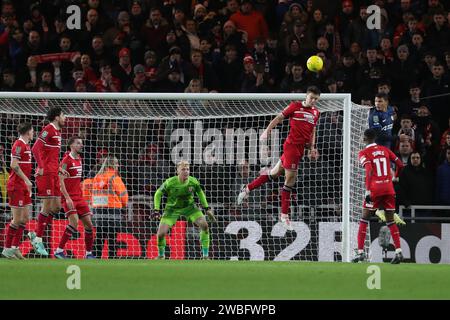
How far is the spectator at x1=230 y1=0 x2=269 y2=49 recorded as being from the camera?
1997 cm

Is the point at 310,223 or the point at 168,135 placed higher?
the point at 168,135

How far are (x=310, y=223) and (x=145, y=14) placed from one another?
18.1ft

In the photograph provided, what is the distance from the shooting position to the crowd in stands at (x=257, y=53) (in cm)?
1814


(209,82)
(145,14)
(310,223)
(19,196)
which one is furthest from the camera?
(145,14)

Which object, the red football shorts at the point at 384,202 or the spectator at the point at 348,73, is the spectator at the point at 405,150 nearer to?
the spectator at the point at 348,73

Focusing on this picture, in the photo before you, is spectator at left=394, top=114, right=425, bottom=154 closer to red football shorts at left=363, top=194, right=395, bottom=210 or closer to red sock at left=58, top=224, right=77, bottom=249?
red football shorts at left=363, top=194, right=395, bottom=210

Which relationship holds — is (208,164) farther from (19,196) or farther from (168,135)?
(19,196)

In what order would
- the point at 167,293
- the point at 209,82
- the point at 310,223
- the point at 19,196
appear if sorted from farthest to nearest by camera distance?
the point at 209,82, the point at 310,223, the point at 19,196, the point at 167,293

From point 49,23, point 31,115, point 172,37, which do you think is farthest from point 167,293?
point 49,23

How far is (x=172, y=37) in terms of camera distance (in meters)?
19.3

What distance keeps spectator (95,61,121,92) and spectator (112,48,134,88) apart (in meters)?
0.15

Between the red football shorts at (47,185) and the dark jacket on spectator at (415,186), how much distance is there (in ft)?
17.2

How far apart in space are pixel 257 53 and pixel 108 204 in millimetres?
3953

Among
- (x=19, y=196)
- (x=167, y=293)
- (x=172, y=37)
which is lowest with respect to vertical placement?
(x=167, y=293)
